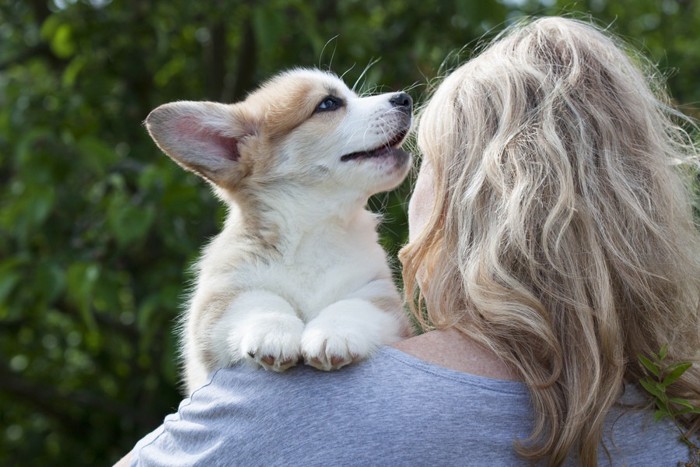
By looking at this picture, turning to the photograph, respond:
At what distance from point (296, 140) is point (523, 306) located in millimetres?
1178

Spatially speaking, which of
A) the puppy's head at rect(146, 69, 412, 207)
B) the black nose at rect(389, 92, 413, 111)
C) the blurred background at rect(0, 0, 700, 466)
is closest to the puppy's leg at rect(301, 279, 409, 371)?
the puppy's head at rect(146, 69, 412, 207)

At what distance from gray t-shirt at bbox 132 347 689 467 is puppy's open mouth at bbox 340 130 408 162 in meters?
0.93

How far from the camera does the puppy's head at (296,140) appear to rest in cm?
269

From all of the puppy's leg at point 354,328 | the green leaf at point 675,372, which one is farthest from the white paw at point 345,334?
the green leaf at point 675,372

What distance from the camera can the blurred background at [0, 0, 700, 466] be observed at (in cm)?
386

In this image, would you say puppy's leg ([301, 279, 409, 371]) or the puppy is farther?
the puppy

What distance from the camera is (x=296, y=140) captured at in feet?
9.34

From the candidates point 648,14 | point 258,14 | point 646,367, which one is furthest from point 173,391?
point 648,14

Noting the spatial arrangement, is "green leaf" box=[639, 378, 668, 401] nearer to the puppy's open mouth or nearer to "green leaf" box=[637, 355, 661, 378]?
"green leaf" box=[637, 355, 661, 378]

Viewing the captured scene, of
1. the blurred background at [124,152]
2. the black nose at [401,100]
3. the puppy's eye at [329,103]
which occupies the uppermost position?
the black nose at [401,100]

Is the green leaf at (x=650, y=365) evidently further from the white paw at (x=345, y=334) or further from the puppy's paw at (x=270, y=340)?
the puppy's paw at (x=270, y=340)

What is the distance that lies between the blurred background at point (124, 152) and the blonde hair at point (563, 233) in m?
1.16

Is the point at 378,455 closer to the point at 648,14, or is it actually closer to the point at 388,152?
the point at 388,152

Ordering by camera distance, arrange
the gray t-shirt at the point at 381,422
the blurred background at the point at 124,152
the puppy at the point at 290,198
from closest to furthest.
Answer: the gray t-shirt at the point at 381,422 → the puppy at the point at 290,198 → the blurred background at the point at 124,152
